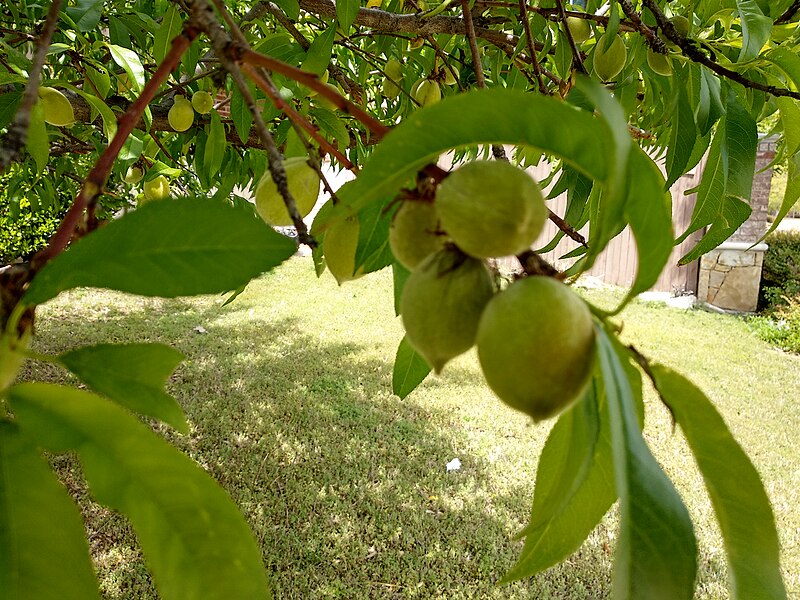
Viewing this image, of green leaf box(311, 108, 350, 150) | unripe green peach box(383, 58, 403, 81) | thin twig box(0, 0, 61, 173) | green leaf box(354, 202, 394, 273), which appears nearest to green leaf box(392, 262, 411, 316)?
green leaf box(354, 202, 394, 273)

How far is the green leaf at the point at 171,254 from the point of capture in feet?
1.40

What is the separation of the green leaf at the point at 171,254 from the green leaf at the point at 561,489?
259 millimetres

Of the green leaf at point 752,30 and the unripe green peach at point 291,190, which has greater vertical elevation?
the green leaf at point 752,30

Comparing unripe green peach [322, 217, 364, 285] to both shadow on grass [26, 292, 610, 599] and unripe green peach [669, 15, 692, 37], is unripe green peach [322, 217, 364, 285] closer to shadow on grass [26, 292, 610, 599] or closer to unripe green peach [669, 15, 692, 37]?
unripe green peach [669, 15, 692, 37]

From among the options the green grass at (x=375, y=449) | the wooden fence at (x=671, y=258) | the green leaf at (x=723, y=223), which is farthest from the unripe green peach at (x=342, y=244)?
the wooden fence at (x=671, y=258)

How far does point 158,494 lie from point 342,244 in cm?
31

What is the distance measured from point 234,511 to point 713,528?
383 cm

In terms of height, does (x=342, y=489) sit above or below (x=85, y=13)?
below

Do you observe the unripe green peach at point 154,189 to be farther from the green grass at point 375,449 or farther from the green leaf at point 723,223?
the green grass at point 375,449

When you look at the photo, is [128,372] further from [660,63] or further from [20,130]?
[660,63]

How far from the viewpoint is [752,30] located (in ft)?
3.51

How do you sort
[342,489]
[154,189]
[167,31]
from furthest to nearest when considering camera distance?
[342,489]
[154,189]
[167,31]

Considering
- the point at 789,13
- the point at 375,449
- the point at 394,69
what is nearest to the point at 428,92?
the point at 394,69

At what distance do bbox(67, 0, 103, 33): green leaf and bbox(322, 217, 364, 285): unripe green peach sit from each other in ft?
3.92
